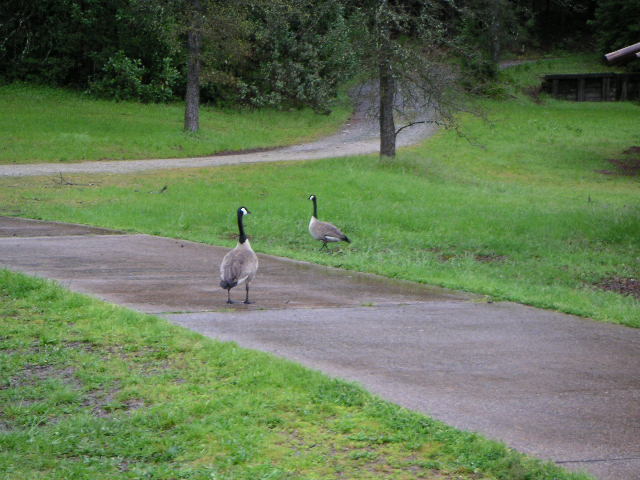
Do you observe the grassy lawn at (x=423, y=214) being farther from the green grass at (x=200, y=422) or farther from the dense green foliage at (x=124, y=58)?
the dense green foliage at (x=124, y=58)

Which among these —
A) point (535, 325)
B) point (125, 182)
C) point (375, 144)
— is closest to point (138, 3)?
point (375, 144)

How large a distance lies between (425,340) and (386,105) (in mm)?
18016

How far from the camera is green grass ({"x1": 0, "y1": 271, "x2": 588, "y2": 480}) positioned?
4961 millimetres

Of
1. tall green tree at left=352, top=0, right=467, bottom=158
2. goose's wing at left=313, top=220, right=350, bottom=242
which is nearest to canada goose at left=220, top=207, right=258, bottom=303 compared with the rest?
goose's wing at left=313, top=220, right=350, bottom=242

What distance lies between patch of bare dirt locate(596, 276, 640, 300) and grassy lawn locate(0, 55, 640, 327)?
66 mm

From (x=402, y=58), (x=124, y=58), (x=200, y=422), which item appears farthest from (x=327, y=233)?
(x=124, y=58)

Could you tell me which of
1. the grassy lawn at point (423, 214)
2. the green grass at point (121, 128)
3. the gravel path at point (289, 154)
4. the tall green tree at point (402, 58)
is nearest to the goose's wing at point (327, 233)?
the grassy lawn at point (423, 214)

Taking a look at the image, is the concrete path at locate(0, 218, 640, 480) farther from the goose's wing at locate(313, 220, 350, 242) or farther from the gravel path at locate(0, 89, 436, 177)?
the gravel path at locate(0, 89, 436, 177)

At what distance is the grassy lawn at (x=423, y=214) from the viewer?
507 inches

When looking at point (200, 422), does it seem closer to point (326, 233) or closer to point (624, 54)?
point (326, 233)

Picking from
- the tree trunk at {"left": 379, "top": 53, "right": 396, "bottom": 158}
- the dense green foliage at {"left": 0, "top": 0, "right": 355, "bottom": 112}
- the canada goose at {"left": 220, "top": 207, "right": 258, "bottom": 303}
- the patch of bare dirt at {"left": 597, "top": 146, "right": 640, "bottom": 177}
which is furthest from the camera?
the dense green foliage at {"left": 0, "top": 0, "right": 355, "bottom": 112}

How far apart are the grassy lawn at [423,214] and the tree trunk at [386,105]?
1.73ft

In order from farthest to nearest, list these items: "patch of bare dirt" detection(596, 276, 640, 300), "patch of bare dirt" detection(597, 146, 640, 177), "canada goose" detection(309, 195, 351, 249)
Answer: "patch of bare dirt" detection(597, 146, 640, 177) → "canada goose" detection(309, 195, 351, 249) → "patch of bare dirt" detection(596, 276, 640, 300)

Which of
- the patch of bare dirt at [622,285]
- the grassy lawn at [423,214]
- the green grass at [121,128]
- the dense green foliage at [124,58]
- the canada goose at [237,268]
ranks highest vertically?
the dense green foliage at [124,58]
